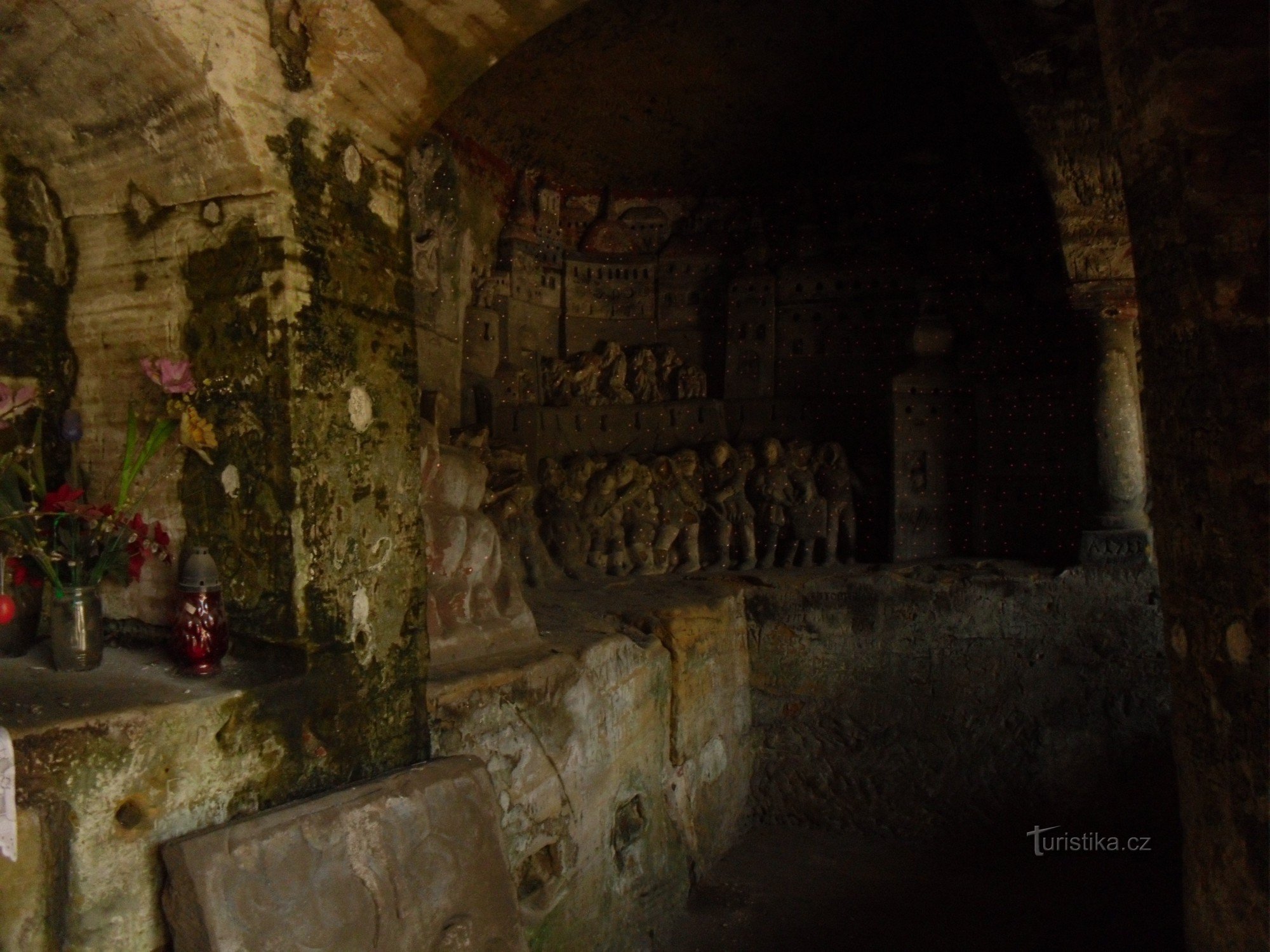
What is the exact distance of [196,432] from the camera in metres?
2.55

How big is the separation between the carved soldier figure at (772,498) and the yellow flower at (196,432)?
16.5ft

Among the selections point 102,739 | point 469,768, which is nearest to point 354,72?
point 102,739

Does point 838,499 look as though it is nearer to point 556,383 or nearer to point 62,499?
point 556,383

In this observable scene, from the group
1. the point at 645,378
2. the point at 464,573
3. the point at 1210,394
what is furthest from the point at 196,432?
the point at 645,378

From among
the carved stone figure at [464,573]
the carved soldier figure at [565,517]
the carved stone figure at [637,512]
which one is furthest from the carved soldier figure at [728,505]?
the carved stone figure at [464,573]

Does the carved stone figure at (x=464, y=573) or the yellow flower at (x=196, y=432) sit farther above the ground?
the yellow flower at (x=196, y=432)

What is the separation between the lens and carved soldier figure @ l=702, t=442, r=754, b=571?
23.1 ft

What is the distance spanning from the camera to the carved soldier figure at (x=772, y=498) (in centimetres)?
716

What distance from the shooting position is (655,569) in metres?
6.68

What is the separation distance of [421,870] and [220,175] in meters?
1.94

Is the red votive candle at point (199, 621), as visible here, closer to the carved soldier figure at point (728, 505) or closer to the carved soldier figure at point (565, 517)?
the carved soldier figure at point (565, 517)

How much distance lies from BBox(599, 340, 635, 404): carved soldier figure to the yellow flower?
537cm

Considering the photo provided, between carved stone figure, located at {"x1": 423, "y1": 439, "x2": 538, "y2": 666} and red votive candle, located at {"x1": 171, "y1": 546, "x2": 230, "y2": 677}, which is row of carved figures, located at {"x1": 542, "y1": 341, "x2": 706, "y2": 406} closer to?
carved stone figure, located at {"x1": 423, "y1": 439, "x2": 538, "y2": 666}

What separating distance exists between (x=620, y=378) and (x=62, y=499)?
226 inches
